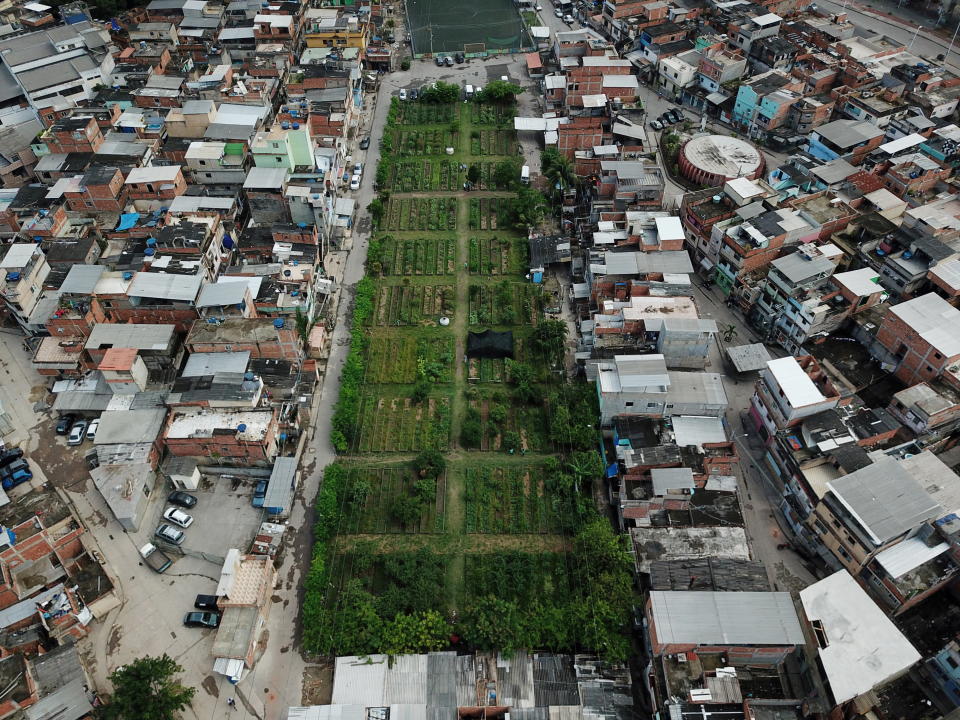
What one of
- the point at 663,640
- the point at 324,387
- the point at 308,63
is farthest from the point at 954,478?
the point at 308,63

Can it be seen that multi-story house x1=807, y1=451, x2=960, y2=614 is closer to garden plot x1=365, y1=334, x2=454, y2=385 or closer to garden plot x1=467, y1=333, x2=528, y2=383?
garden plot x1=467, y1=333, x2=528, y2=383

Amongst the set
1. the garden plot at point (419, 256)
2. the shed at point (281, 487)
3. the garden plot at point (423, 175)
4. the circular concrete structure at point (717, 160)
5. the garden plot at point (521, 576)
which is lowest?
the garden plot at point (521, 576)

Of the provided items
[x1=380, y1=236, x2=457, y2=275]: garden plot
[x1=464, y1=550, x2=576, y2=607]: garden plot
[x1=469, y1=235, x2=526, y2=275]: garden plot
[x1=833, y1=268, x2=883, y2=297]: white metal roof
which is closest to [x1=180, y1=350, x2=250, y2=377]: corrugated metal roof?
[x1=380, y1=236, x2=457, y2=275]: garden plot

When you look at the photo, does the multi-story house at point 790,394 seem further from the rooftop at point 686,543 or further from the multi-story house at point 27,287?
the multi-story house at point 27,287

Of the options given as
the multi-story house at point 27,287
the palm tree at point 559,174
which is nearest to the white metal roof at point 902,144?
the palm tree at point 559,174

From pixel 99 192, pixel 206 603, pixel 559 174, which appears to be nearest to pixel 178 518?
pixel 206 603

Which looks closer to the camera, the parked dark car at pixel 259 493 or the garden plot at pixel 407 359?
the parked dark car at pixel 259 493
